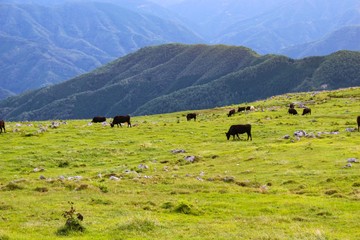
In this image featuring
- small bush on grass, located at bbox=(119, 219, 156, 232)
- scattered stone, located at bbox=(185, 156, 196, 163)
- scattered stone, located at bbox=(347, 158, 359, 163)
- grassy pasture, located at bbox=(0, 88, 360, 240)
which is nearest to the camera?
small bush on grass, located at bbox=(119, 219, 156, 232)

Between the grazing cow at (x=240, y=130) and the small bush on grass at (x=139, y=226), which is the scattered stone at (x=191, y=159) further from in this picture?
the small bush on grass at (x=139, y=226)

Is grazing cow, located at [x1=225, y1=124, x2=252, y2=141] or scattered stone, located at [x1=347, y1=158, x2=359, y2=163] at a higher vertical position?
grazing cow, located at [x1=225, y1=124, x2=252, y2=141]

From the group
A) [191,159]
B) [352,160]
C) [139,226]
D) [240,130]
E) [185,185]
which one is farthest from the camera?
[240,130]

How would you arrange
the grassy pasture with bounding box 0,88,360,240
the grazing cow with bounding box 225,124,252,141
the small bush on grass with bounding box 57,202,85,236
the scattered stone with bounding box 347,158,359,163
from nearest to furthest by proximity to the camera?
the small bush on grass with bounding box 57,202,85,236, the grassy pasture with bounding box 0,88,360,240, the scattered stone with bounding box 347,158,359,163, the grazing cow with bounding box 225,124,252,141

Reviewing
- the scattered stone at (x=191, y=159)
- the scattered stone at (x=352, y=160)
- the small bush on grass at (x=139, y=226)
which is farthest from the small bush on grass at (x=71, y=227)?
the scattered stone at (x=352, y=160)

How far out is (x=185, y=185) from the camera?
86.0ft

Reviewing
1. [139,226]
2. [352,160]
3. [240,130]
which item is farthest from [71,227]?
[240,130]

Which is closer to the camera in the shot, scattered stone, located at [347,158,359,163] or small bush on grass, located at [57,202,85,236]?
small bush on grass, located at [57,202,85,236]

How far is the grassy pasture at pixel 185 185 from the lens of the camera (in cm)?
1745

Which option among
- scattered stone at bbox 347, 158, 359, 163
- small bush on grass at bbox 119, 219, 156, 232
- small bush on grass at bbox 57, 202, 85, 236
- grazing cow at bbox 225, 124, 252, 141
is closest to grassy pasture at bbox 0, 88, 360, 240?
small bush on grass at bbox 119, 219, 156, 232

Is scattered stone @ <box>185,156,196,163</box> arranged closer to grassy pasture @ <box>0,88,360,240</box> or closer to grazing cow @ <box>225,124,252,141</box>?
grassy pasture @ <box>0,88,360,240</box>

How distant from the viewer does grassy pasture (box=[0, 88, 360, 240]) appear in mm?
17453

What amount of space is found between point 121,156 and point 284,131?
18270 millimetres

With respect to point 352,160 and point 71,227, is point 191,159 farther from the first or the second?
point 71,227
